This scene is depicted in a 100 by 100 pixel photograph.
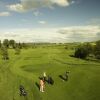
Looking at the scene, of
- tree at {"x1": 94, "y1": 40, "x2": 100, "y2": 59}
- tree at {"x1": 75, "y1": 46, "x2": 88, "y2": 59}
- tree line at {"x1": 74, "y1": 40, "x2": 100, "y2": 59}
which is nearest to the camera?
tree at {"x1": 94, "y1": 40, "x2": 100, "y2": 59}

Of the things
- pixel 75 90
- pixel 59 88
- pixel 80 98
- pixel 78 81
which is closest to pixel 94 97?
pixel 80 98

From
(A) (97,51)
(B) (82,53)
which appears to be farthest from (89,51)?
(A) (97,51)

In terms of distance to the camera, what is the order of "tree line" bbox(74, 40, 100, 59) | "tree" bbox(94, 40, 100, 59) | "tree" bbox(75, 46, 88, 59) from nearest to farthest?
"tree" bbox(94, 40, 100, 59) < "tree line" bbox(74, 40, 100, 59) < "tree" bbox(75, 46, 88, 59)

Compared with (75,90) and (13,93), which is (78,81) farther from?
(13,93)

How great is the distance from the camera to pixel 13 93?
136ft

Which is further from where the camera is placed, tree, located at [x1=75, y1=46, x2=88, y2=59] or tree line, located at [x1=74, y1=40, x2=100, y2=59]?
tree, located at [x1=75, y1=46, x2=88, y2=59]

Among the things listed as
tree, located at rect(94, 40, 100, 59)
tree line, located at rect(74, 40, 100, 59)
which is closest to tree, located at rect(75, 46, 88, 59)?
tree line, located at rect(74, 40, 100, 59)

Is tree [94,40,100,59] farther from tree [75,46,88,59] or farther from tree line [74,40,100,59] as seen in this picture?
tree [75,46,88,59]

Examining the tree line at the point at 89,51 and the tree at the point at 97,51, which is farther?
the tree line at the point at 89,51

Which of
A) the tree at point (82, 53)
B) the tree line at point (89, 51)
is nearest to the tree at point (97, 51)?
the tree line at point (89, 51)

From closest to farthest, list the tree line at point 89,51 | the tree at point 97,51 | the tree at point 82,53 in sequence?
the tree at point 97,51 < the tree line at point 89,51 < the tree at point 82,53

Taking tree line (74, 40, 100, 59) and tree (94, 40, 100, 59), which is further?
tree line (74, 40, 100, 59)

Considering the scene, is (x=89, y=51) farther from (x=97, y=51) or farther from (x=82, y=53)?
(x=97, y=51)

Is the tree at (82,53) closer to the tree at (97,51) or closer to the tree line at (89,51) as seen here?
the tree line at (89,51)
